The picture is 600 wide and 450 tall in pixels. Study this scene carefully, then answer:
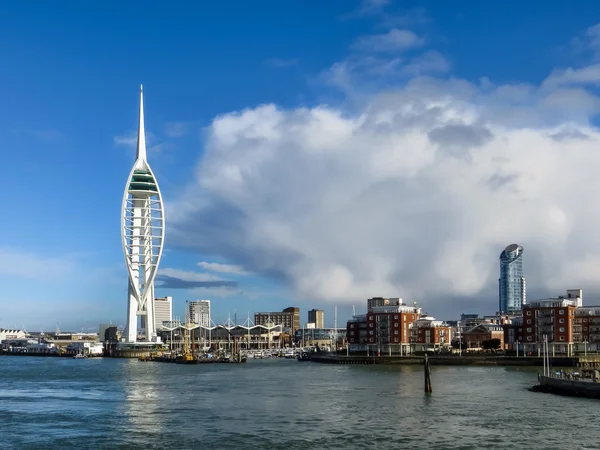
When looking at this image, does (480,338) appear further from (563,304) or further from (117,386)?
(117,386)

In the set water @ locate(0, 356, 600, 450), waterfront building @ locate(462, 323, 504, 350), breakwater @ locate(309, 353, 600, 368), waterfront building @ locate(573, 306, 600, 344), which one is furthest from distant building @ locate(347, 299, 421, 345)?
water @ locate(0, 356, 600, 450)

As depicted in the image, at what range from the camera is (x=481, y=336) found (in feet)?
548

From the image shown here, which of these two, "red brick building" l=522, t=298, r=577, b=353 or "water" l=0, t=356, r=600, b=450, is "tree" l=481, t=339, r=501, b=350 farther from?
"water" l=0, t=356, r=600, b=450

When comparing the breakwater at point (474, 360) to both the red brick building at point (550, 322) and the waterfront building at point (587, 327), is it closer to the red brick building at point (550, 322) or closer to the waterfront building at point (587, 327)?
the red brick building at point (550, 322)

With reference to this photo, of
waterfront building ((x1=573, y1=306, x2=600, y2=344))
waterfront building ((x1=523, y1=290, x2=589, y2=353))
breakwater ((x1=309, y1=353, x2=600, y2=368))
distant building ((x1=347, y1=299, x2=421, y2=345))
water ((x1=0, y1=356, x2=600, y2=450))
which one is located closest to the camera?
water ((x1=0, y1=356, x2=600, y2=450))

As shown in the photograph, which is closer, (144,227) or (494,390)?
(494,390)

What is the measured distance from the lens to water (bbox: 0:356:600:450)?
44625 mm

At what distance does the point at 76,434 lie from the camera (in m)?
47.8

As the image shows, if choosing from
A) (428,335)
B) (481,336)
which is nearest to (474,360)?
(428,335)

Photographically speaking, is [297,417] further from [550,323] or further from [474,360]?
[550,323]

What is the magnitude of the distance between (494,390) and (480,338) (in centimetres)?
9427

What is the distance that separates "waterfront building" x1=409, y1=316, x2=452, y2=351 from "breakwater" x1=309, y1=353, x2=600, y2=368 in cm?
1160

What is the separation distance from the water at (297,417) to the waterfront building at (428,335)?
64981mm

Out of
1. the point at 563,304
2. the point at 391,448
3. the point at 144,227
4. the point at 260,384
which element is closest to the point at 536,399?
the point at 391,448
